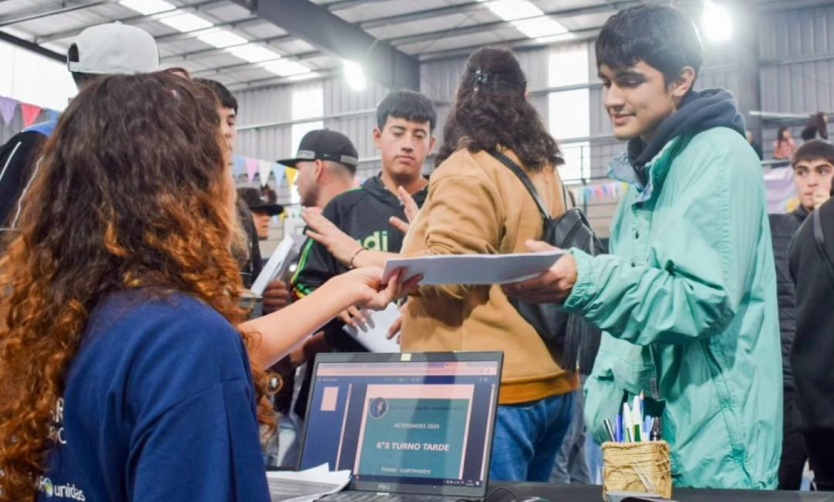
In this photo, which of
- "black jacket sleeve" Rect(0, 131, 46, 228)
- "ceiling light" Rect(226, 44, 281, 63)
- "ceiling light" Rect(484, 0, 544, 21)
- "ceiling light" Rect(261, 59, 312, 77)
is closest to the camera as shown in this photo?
"black jacket sleeve" Rect(0, 131, 46, 228)

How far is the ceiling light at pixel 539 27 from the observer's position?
1445 cm

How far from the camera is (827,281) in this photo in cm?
218

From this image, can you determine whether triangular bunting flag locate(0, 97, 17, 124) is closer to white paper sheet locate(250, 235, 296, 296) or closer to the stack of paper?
white paper sheet locate(250, 235, 296, 296)

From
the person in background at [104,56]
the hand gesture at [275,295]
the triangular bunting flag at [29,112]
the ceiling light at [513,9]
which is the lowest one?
the hand gesture at [275,295]

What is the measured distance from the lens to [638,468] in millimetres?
1386

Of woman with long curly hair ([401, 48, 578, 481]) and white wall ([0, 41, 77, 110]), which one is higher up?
white wall ([0, 41, 77, 110])

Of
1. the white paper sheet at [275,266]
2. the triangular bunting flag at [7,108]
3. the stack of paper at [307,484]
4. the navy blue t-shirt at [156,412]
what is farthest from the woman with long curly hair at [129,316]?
the triangular bunting flag at [7,108]

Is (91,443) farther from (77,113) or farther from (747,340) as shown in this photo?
(747,340)

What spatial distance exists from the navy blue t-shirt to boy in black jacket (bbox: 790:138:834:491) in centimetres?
152

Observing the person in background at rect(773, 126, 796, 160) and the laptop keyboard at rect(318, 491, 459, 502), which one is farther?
the person in background at rect(773, 126, 796, 160)

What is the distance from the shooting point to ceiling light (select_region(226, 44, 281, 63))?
51.2 ft

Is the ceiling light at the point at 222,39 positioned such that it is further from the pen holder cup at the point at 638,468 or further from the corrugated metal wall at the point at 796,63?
the pen holder cup at the point at 638,468

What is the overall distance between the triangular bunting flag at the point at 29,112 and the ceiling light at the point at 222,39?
578 centimetres

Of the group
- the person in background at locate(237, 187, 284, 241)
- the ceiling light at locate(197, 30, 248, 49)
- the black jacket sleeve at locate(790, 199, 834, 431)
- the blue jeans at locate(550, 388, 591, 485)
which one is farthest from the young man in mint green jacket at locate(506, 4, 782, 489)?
the ceiling light at locate(197, 30, 248, 49)
